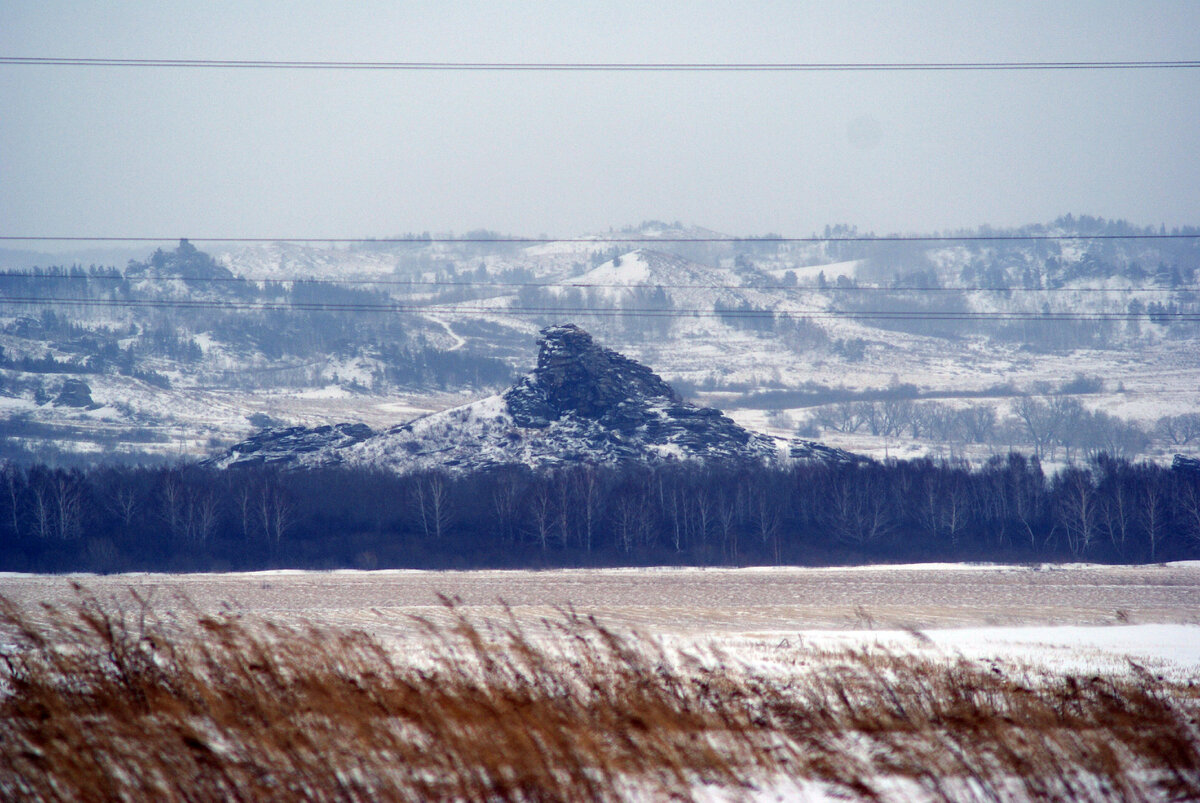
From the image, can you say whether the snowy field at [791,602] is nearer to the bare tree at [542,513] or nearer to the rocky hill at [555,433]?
the bare tree at [542,513]

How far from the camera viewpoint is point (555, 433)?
74.4 m

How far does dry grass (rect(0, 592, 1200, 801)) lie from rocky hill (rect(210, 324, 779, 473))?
59759mm

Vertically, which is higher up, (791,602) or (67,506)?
(67,506)

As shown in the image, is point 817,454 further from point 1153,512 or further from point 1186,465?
point 1186,465

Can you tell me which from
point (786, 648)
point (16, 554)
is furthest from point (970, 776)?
point (16, 554)

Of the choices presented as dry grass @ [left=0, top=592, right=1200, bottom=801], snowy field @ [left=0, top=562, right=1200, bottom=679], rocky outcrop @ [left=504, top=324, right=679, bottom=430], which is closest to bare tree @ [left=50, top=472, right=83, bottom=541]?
snowy field @ [left=0, top=562, right=1200, bottom=679]

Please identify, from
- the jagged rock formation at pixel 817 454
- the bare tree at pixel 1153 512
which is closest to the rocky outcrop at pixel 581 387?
the jagged rock formation at pixel 817 454

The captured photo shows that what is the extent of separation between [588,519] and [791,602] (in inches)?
958

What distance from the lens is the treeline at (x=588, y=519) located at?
56.9m

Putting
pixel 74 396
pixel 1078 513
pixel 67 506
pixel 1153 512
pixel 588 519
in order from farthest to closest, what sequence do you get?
pixel 74 396, pixel 588 519, pixel 1078 513, pixel 67 506, pixel 1153 512

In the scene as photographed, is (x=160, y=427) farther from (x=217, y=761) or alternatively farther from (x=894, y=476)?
(x=217, y=761)

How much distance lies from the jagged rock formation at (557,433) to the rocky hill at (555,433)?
3.4 inches

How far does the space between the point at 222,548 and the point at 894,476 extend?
46.7 metres

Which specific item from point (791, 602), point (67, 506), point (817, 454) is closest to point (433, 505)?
point (67, 506)
